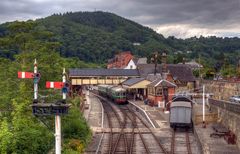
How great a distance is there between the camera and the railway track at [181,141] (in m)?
30.5

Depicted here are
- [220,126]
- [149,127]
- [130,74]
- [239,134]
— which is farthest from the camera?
[130,74]

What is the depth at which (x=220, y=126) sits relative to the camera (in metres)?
37.9

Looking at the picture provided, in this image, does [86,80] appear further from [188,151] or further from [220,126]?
[188,151]

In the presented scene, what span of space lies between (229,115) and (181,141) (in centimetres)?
461

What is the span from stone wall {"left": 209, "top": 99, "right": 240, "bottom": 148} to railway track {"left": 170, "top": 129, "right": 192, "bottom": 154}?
366cm

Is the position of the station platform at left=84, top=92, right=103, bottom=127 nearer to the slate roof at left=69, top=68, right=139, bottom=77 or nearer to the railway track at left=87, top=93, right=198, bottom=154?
the railway track at left=87, top=93, right=198, bottom=154

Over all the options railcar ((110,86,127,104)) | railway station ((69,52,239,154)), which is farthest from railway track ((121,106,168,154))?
railcar ((110,86,127,104))

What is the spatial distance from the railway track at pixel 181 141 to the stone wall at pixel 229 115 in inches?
144

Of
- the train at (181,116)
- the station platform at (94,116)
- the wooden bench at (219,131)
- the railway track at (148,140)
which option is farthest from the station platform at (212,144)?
the station platform at (94,116)

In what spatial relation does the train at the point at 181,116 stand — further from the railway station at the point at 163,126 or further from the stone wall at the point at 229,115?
the stone wall at the point at 229,115

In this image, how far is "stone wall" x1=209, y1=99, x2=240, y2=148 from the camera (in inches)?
1161

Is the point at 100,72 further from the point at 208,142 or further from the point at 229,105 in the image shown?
the point at 208,142

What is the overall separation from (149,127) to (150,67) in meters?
46.7

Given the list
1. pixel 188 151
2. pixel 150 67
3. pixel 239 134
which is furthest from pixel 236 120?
pixel 150 67
